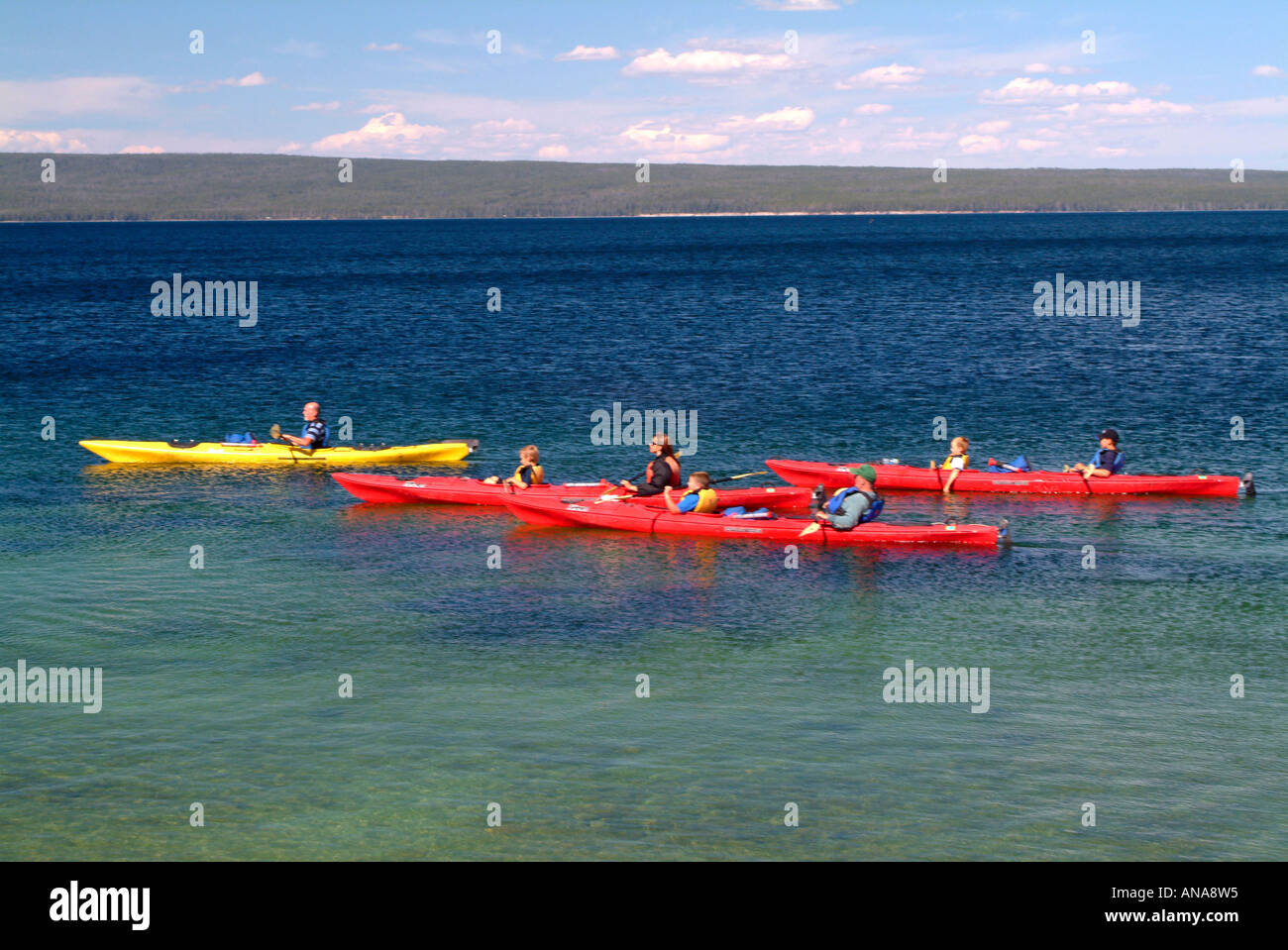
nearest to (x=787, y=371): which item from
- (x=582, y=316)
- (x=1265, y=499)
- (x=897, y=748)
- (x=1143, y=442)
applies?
(x=1143, y=442)

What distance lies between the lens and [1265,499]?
2822 centimetres

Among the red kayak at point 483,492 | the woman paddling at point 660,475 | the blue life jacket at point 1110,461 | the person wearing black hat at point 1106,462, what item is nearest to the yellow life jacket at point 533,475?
the red kayak at point 483,492

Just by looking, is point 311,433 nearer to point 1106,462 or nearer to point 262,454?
point 262,454

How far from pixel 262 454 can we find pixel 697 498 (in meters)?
12.9

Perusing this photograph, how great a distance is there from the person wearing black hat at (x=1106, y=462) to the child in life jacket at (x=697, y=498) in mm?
8799

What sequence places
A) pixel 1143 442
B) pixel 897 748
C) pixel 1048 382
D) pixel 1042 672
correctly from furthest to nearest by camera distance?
pixel 1048 382 < pixel 1143 442 < pixel 1042 672 < pixel 897 748

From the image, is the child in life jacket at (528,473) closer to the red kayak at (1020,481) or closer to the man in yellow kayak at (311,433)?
the red kayak at (1020,481)

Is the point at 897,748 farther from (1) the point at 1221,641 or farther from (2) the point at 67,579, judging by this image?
(2) the point at 67,579

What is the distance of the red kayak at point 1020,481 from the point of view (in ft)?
92.7

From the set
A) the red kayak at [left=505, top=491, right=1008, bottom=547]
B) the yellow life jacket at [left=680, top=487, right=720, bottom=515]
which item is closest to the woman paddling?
the red kayak at [left=505, top=491, right=1008, bottom=547]

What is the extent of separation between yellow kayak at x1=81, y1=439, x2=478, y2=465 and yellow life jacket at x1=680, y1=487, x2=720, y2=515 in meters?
9.48

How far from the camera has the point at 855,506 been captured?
2459 cm

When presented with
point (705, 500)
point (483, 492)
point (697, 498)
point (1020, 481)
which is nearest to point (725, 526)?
point (705, 500)

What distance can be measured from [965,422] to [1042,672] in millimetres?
22492
